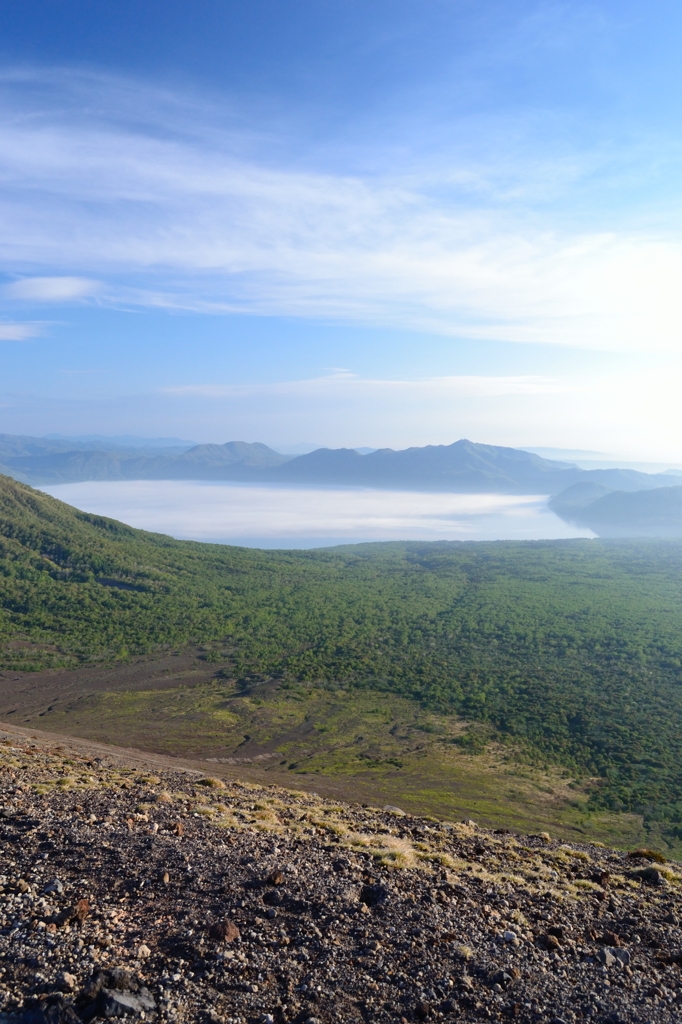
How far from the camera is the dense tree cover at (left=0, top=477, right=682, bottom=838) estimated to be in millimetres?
35719

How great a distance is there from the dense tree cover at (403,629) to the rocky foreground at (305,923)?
1947 cm

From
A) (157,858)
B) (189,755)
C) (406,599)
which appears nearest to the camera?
(157,858)

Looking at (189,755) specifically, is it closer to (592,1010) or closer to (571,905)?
(571,905)

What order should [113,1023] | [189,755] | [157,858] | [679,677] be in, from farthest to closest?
1. [679,677]
2. [189,755]
3. [157,858]
4. [113,1023]

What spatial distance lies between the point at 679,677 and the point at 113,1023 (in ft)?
159

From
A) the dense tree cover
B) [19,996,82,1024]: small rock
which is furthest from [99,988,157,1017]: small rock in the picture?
the dense tree cover

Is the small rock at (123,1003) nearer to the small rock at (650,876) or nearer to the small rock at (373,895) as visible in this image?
the small rock at (373,895)

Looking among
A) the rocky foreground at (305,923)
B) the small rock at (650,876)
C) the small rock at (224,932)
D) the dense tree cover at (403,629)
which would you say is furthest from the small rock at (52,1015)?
the dense tree cover at (403,629)

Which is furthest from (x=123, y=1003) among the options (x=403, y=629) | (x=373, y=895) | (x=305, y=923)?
(x=403, y=629)

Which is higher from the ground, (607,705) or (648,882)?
(648,882)

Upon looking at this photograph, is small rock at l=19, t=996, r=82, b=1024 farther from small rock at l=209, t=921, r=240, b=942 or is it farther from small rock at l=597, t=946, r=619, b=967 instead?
small rock at l=597, t=946, r=619, b=967

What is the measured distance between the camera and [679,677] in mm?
44844


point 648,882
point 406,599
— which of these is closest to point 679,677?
point 406,599

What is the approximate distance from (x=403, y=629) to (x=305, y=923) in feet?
172
